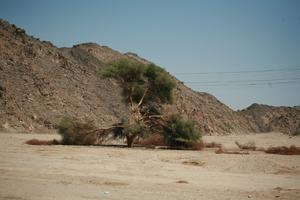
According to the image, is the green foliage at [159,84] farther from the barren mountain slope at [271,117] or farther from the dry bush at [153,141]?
the barren mountain slope at [271,117]

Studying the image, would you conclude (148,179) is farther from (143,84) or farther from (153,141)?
(153,141)

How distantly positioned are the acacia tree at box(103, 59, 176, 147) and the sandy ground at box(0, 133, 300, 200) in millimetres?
15089

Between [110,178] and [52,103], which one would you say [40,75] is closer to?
[52,103]

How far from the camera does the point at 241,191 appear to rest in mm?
13945

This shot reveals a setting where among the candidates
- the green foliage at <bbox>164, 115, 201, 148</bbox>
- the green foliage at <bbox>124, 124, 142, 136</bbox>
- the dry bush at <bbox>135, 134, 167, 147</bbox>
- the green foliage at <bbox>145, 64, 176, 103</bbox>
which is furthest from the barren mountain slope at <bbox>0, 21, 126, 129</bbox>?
the green foliage at <bbox>164, 115, 201, 148</bbox>

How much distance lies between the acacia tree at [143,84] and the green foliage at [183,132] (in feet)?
7.54

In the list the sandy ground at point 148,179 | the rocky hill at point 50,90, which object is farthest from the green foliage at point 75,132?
the sandy ground at point 148,179

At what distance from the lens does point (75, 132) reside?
3716 centimetres

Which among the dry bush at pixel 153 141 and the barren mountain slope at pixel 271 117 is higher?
the barren mountain slope at pixel 271 117

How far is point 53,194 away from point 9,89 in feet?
156

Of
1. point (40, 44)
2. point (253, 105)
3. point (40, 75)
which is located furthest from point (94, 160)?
point (253, 105)

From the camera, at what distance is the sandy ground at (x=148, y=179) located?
1273 centimetres

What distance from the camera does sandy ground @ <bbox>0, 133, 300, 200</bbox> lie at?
12734mm

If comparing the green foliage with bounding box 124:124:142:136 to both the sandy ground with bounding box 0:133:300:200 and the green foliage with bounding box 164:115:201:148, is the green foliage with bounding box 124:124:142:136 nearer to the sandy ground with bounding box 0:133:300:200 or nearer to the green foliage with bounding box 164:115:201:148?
the green foliage with bounding box 164:115:201:148
